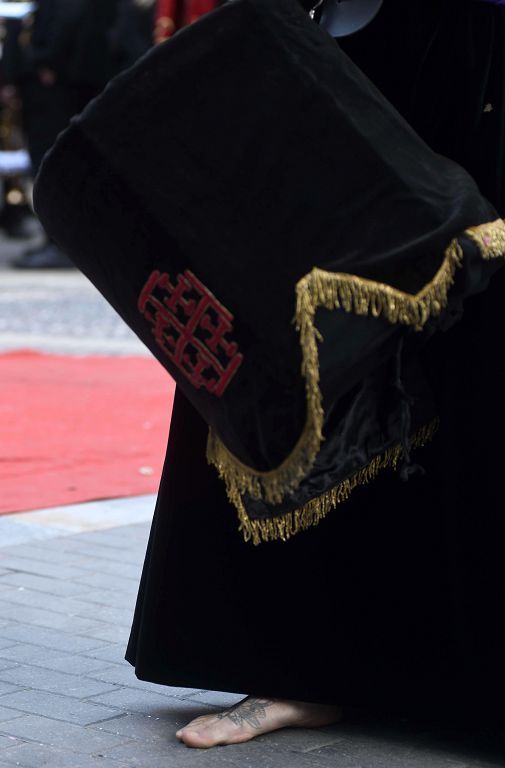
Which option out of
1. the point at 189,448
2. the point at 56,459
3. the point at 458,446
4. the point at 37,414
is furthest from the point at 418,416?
the point at 37,414

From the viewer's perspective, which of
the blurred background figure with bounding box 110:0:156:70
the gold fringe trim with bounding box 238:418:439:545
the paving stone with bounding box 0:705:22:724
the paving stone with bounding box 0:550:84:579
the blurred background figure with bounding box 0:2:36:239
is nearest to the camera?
the gold fringe trim with bounding box 238:418:439:545

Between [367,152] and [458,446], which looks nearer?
[367,152]

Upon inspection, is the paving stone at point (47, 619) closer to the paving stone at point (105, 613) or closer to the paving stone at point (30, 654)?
the paving stone at point (105, 613)

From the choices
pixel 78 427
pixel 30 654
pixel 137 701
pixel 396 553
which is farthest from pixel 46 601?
pixel 78 427

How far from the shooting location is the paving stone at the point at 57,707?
3.15 m

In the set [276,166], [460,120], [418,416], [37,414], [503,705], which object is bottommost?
[37,414]

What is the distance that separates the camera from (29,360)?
787 centimetres

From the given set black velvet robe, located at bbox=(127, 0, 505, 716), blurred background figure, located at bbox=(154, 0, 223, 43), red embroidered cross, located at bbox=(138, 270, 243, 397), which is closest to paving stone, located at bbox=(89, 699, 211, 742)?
black velvet robe, located at bbox=(127, 0, 505, 716)

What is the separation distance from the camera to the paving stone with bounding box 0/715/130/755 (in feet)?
9.80

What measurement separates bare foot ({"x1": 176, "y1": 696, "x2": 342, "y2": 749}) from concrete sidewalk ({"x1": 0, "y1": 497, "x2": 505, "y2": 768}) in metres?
0.02

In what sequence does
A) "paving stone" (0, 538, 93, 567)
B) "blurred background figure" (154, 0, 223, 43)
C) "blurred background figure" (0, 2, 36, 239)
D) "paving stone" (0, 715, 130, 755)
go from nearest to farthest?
"paving stone" (0, 715, 130, 755) < "paving stone" (0, 538, 93, 567) < "blurred background figure" (154, 0, 223, 43) < "blurred background figure" (0, 2, 36, 239)

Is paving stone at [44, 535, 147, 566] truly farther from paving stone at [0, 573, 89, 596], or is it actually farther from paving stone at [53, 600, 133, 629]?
paving stone at [53, 600, 133, 629]

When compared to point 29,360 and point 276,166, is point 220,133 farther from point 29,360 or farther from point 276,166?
point 29,360

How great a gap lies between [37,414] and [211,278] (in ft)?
13.1
